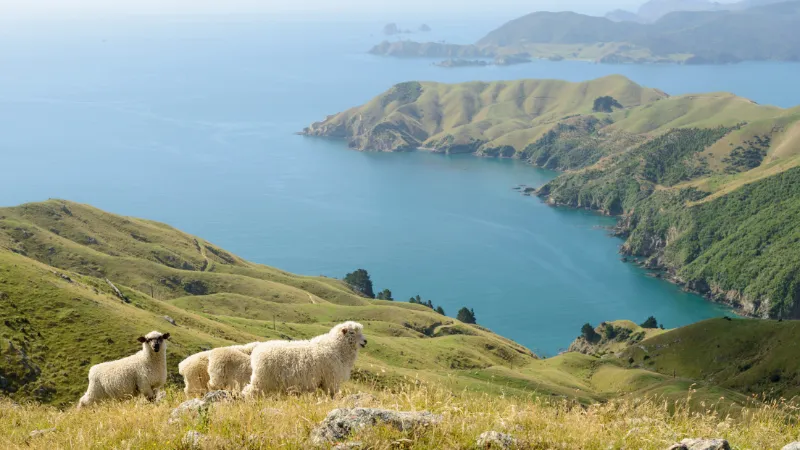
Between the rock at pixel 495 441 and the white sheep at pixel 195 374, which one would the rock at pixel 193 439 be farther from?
the white sheep at pixel 195 374

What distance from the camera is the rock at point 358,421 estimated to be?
1040 cm

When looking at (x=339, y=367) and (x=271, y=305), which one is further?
(x=271, y=305)

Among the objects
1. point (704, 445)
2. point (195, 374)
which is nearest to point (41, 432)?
point (195, 374)

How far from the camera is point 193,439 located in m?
10.2

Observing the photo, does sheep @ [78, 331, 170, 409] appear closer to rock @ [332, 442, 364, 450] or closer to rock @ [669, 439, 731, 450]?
rock @ [332, 442, 364, 450]

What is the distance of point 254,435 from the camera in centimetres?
1034

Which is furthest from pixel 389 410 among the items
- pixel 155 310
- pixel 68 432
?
pixel 155 310

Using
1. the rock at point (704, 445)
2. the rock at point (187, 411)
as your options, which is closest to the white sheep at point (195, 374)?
the rock at point (187, 411)

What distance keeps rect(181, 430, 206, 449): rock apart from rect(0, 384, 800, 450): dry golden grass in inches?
3.3

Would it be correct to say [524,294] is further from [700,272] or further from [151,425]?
[151,425]

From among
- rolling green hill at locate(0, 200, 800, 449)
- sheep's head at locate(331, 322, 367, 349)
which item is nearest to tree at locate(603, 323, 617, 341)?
rolling green hill at locate(0, 200, 800, 449)

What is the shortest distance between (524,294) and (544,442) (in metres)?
164

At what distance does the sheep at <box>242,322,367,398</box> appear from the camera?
16.0 m

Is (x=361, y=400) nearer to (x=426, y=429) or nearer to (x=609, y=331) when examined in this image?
(x=426, y=429)
